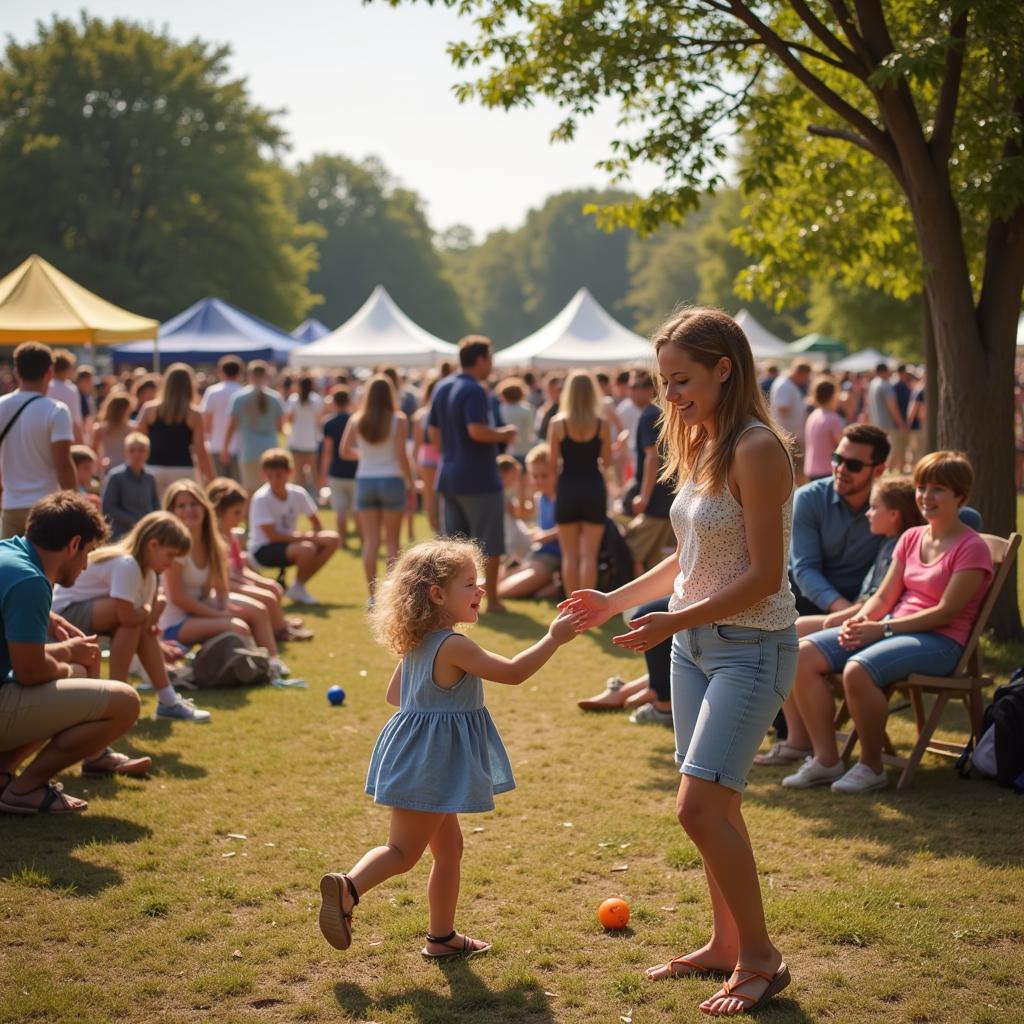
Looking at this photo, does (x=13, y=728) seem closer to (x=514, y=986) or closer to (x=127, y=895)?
(x=127, y=895)

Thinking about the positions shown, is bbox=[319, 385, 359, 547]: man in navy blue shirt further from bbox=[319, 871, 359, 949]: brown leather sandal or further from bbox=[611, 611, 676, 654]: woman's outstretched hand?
bbox=[611, 611, 676, 654]: woman's outstretched hand

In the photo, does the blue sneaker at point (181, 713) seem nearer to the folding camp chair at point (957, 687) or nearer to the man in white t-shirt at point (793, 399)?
the folding camp chair at point (957, 687)

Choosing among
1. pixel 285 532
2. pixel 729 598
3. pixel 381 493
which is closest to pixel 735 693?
pixel 729 598

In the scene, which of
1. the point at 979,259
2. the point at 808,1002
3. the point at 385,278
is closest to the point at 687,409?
the point at 808,1002

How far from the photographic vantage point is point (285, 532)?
38.0 ft

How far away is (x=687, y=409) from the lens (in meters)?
3.75

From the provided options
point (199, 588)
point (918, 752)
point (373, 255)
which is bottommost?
point (918, 752)

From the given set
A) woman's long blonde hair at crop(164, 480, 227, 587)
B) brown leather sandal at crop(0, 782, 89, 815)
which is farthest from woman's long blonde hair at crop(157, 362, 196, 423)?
brown leather sandal at crop(0, 782, 89, 815)

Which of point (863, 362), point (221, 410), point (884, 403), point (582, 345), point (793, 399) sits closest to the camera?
point (221, 410)

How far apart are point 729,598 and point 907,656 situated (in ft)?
9.18

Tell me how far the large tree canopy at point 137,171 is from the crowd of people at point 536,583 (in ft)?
131

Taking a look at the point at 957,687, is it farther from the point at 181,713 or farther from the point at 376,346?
the point at 376,346

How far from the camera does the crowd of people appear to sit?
12.2ft

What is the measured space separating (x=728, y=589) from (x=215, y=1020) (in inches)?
80.7
